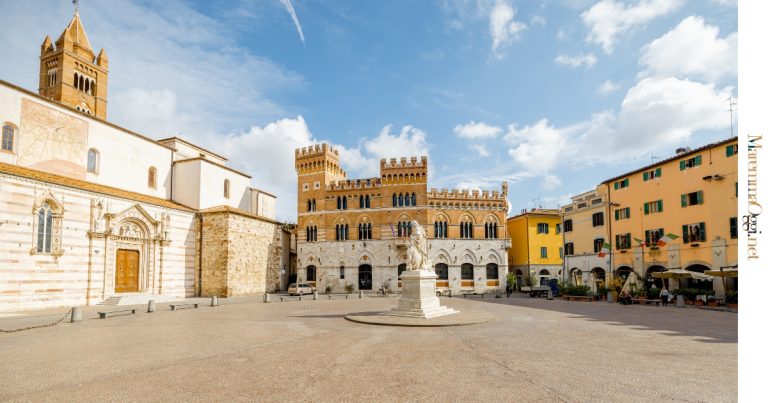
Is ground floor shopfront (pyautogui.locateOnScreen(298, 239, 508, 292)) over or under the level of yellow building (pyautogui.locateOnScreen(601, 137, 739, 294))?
under

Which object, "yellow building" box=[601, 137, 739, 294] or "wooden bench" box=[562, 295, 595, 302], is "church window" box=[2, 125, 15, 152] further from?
"yellow building" box=[601, 137, 739, 294]

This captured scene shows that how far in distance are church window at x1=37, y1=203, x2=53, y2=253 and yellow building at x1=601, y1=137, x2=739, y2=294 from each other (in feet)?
122

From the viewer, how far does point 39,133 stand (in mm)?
26469

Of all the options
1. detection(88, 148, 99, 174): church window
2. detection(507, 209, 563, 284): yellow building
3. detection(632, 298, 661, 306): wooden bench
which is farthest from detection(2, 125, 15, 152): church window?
detection(507, 209, 563, 284): yellow building

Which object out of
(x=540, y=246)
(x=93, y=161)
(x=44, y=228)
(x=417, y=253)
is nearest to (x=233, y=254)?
(x=93, y=161)

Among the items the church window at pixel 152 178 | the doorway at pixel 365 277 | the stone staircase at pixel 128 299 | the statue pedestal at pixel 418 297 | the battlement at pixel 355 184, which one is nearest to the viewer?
the statue pedestal at pixel 418 297

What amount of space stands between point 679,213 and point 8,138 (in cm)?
4112

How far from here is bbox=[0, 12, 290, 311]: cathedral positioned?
23.7 metres

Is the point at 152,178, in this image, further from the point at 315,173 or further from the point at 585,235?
the point at 585,235

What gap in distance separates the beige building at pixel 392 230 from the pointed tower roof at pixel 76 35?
2510cm

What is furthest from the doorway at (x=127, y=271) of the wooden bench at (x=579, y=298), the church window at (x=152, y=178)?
the wooden bench at (x=579, y=298)

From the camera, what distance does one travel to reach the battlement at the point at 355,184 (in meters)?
45.6

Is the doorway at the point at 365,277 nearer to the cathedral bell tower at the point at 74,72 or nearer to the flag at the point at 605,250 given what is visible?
the flag at the point at 605,250

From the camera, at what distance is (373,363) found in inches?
374
